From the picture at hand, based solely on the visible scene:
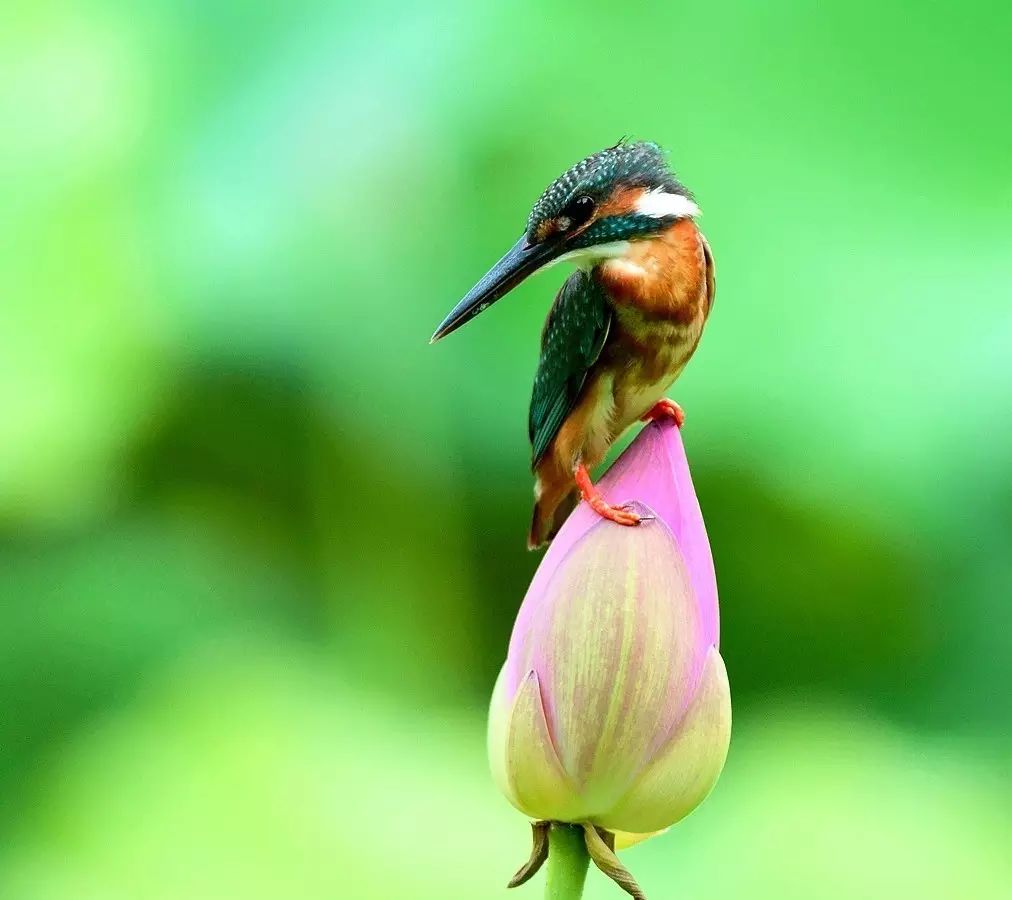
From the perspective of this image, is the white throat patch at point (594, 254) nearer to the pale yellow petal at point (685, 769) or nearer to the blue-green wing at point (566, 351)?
the blue-green wing at point (566, 351)

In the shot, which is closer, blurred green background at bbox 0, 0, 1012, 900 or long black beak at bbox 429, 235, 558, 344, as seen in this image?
long black beak at bbox 429, 235, 558, 344

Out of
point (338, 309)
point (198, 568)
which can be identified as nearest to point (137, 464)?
point (198, 568)

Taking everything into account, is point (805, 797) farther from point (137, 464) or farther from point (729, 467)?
point (137, 464)

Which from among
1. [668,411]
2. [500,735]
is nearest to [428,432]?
[668,411]

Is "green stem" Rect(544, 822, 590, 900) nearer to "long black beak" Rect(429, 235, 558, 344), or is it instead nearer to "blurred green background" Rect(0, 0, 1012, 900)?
"long black beak" Rect(429, 235, 558, 344)

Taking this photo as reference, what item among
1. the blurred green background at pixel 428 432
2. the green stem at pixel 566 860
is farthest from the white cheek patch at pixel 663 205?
the blurred green background at pixel 428 432

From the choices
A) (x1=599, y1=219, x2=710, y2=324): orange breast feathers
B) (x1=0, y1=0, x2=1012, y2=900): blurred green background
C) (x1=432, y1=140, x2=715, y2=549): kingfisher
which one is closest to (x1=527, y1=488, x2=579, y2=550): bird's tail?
(x1=432, y1=140, x2=715, y2=549): kingfisher
